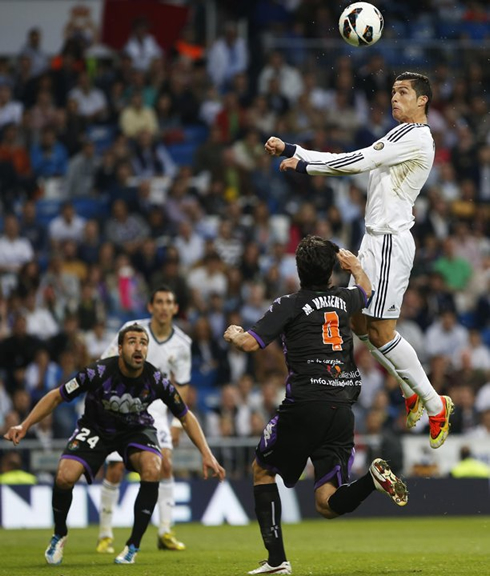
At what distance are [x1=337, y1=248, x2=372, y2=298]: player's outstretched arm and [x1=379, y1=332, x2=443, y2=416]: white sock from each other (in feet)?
2.91

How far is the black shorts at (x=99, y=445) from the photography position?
1064 centimetres

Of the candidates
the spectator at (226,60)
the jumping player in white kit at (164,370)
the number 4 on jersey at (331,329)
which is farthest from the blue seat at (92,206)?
the number 4 on jersey at (331,329)

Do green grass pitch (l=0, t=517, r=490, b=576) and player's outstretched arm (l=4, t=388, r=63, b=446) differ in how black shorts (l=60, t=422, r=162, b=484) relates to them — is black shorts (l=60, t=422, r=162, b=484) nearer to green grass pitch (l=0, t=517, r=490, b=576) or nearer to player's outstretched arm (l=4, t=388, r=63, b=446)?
player's outstretched arm (l=4, t=388, r=63, b=446)

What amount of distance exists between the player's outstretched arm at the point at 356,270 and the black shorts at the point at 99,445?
2.74m

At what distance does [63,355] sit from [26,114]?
5.26 meters

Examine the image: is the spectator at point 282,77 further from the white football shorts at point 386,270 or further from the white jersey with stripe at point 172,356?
the white football shorts at point 386,270

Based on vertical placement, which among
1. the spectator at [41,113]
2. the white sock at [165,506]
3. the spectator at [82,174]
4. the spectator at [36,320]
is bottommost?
the white sock at [165,506]

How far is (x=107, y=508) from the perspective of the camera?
11.8 m

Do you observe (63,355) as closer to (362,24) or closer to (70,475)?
(70,475)

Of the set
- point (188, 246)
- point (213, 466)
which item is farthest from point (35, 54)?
point (213, 466)

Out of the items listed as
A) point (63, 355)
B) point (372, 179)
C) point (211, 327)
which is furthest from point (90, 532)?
point (372, 179)

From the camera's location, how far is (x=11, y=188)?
20.0 m

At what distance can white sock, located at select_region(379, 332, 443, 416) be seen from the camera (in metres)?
9.68

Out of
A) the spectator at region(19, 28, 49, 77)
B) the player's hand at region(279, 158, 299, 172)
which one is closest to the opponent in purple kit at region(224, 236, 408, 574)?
the player's hand at region(279, 158, 299, 172)
